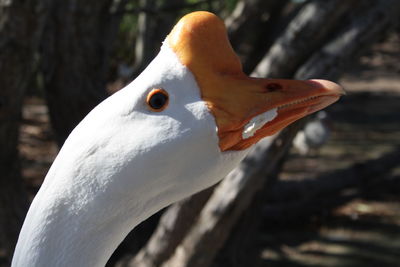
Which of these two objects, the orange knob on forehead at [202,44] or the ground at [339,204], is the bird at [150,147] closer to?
the orange knob on forehead at [202,44]

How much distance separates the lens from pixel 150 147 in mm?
1682

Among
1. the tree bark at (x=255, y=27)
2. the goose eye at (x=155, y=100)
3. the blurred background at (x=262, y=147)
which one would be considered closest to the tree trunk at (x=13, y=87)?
the blurred background at (x=262, y=147)

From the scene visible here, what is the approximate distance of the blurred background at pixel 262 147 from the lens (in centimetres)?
369

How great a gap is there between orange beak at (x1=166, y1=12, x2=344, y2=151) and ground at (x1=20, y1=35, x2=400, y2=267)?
296 cm

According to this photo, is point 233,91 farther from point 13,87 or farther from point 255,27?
point 255,27

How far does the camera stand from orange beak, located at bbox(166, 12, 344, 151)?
5.81 feet

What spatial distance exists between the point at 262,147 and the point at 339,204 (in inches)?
120

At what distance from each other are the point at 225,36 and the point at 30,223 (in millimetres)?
725

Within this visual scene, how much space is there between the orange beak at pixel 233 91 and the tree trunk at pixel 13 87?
180 cm

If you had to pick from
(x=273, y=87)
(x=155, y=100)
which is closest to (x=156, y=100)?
(x=155, y=100)

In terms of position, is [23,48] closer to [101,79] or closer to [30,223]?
[101,79]

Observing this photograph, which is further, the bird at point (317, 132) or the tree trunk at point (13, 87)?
the bird at point (317, 132)

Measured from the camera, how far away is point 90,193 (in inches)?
66.5

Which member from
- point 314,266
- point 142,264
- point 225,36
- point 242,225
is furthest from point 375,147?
point 225,36
